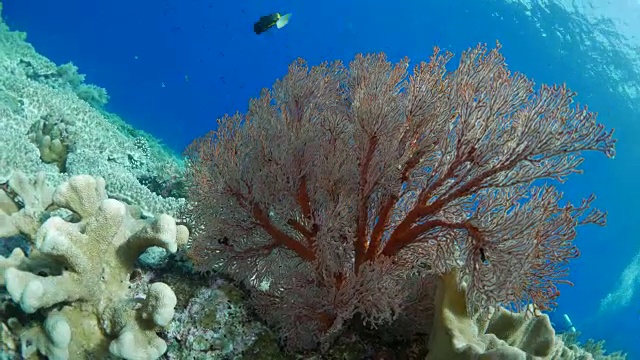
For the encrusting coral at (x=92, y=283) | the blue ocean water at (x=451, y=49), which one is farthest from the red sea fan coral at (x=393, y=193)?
the blue ocean water at (x=451, y=49)

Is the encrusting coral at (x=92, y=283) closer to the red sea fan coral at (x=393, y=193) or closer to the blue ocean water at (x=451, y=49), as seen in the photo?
the red sea fan coral at (x=393, y=193)

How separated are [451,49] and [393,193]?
42652 mm

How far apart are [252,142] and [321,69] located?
1.21 m

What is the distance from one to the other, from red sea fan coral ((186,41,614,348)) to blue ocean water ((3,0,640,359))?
46.2 ft

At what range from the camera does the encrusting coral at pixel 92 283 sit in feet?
9.38

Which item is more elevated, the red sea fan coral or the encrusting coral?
the red sea fan coral

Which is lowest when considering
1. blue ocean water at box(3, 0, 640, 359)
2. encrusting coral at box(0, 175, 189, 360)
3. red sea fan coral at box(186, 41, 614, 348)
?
encrusting coral at box(0, 175, 189, 360)

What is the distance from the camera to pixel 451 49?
42125mm

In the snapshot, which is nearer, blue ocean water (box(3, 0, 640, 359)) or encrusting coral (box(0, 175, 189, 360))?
encrusting coral (box(0, 175, 189, 360))

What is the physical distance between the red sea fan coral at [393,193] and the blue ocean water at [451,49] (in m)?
14.1

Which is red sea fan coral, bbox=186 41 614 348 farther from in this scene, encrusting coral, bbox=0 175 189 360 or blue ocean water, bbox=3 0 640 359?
blue ocean water, bbox=3 0 640 359

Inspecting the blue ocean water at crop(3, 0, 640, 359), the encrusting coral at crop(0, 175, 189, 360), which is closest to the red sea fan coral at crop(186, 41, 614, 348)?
the encrusting coral at crop(0, 175, 189, 360)

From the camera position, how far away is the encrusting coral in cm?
286

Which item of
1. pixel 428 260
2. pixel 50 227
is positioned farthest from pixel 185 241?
pixel 428 260
